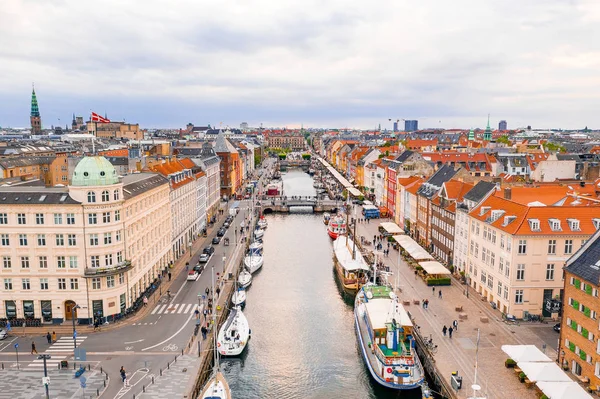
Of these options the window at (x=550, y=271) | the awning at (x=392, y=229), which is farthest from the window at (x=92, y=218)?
the awning at (x=392, y=229)

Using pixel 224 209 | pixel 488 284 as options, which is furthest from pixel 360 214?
pixel 488 284

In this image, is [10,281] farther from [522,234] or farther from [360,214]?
[360,214]

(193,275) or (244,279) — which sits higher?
(193,275)

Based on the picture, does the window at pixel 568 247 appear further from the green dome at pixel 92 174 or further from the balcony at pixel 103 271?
the green dome at pixel 92 174

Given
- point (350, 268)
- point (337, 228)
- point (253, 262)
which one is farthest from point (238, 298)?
point (337, 228)

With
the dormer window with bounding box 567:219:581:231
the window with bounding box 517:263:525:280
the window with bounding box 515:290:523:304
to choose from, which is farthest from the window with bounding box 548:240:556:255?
the window with bounding box 515:290:523:304

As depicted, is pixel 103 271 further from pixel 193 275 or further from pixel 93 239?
pixel 193 275
